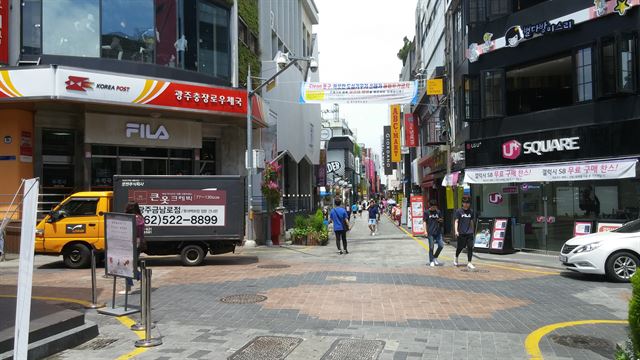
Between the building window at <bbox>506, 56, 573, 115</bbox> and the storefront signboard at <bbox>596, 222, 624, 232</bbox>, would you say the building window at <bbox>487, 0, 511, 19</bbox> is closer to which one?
the building window at <bbox>506, 56, 573, 115</bbox>

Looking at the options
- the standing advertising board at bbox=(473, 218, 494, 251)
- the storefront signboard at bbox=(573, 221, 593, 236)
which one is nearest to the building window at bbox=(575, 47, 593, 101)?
the storefront signboard at bbox=(573, 221, 593, 236)

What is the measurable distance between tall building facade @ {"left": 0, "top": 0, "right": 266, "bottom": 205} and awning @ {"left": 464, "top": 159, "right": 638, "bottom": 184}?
9516 millimetres

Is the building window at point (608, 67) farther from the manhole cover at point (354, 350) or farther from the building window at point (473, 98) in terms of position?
the manhole cover at point (354, 350)

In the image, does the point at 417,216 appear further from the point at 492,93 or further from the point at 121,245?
the point at 121,245

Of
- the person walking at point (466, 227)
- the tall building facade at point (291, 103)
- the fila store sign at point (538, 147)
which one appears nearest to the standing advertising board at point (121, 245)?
the person walking at point (466, 227)

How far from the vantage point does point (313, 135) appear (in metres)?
44.4

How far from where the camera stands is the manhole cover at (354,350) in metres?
6.28

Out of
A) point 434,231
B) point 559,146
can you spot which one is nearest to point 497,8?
point 559,146

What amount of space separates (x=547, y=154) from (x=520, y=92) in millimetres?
3167

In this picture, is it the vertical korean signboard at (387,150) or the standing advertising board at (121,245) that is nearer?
the standing advertising board at (121,245)

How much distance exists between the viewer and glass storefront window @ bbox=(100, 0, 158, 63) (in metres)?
19.7

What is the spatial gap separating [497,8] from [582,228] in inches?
339

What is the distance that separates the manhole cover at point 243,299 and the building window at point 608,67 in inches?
488

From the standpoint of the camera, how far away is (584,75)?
17312mm
